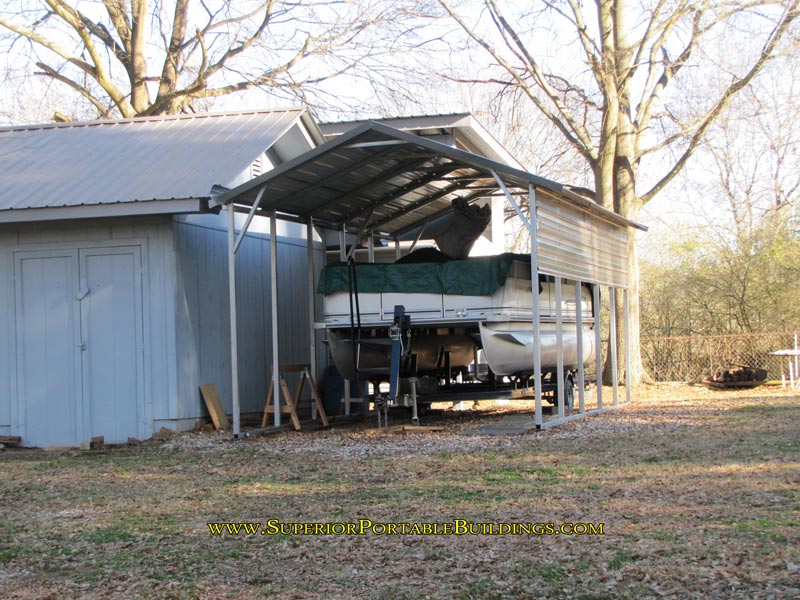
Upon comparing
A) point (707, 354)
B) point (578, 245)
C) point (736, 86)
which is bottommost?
point (707, 354)

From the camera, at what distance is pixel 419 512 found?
7.99 m

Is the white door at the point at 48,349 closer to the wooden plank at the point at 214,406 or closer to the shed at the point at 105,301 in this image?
the shed at the point at 105,301

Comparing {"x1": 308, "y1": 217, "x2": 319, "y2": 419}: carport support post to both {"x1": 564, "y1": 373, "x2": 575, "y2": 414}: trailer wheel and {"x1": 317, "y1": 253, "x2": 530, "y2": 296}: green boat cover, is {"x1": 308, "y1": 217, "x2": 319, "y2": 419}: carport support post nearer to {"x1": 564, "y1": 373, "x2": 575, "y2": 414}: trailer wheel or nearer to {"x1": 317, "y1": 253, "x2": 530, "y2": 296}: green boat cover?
{"x1": 317, "y1": 253, "x2": 530, "y2": 296}: green boat cover

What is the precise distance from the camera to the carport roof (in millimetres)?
13367

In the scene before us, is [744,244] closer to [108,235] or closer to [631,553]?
[108,235]

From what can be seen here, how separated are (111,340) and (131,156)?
319 centimetres

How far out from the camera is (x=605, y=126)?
901 inches

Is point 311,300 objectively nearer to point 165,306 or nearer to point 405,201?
point 165,306

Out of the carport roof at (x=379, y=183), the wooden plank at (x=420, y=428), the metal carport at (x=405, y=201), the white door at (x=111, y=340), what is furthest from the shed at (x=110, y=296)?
the wooden plank at (x=420, y=428)

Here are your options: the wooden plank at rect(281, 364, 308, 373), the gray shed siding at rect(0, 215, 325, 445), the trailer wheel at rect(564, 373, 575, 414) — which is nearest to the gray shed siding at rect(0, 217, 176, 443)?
the gray shed siding at rect(0, 215, 325, 445)

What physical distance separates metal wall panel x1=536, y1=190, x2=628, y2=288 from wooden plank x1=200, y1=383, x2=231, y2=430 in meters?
5.36

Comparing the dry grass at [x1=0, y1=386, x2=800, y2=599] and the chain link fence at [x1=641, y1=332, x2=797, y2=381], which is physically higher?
the chain link fence at [x1=641, y1=332, x2=797, y2=381]

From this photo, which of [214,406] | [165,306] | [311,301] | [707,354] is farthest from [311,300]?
[707,354]

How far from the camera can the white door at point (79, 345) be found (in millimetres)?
14711
